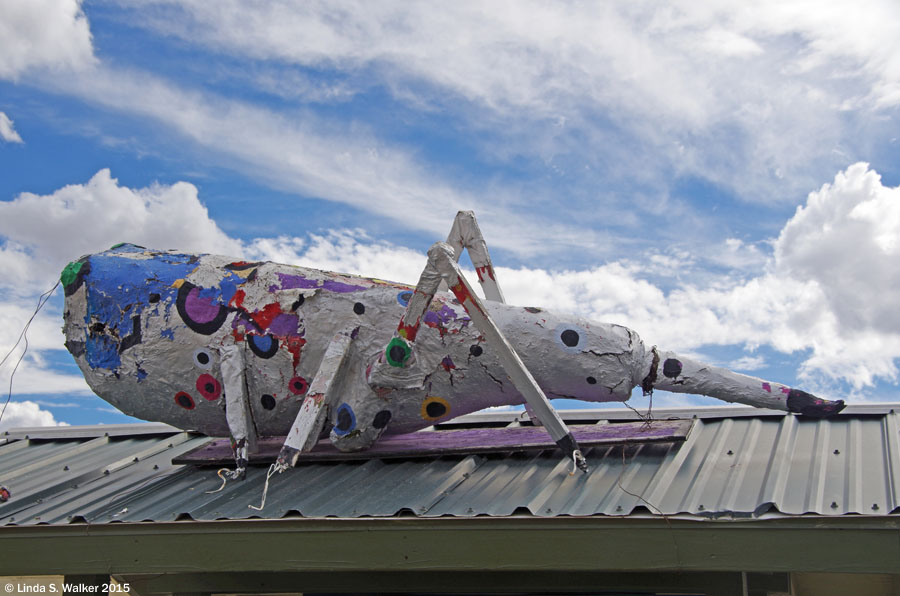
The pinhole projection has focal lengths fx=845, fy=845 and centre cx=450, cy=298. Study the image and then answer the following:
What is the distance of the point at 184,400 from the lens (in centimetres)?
648

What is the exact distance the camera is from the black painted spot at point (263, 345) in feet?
20.6

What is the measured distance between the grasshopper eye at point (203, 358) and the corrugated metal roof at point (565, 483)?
0.88 meters

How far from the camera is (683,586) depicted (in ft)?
17.0

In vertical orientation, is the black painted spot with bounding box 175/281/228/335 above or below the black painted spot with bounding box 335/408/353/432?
above

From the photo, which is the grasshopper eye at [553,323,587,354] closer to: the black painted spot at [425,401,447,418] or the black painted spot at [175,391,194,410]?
the black painted spot at [425,401,447,418]

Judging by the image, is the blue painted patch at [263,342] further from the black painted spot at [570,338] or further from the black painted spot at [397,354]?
the black painted spot at [570,338]

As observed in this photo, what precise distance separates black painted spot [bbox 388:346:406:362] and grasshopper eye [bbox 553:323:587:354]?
108 cm

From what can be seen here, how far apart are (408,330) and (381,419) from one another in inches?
31.6

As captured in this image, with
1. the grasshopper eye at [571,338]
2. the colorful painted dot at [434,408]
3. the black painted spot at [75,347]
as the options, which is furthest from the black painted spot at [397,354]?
the black painted spot at [75,347]

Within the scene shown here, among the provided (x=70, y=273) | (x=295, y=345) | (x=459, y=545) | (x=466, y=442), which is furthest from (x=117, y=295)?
(x=459, y=545)

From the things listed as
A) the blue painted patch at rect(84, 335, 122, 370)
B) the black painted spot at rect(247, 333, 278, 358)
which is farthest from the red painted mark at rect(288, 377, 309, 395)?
the blue painted patch at rect(84, 335, 122, 370)

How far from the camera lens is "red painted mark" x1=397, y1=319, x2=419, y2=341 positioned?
19.0 ft

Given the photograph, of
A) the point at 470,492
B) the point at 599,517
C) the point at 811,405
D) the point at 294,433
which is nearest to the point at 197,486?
the point at 294,433

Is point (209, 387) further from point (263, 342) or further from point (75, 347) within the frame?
point (75, 347)
